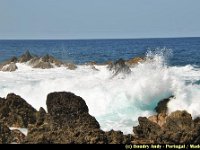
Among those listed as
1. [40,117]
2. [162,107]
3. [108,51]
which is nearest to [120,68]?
[162,107]

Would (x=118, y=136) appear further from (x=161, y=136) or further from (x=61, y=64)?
(x=61, y=64)

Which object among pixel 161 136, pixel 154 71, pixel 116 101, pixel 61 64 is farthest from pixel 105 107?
pixel 61 64

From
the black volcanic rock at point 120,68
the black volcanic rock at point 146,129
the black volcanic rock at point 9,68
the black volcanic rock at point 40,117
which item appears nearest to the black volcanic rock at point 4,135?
the black volcanic rock at point 40,117

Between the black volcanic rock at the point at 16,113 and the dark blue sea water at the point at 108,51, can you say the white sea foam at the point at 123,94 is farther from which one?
the dark blue sea water at the point at 108,51

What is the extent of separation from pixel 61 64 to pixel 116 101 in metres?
19.2

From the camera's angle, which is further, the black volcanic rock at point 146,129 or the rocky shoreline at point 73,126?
the black volcanic rock at point 146,129

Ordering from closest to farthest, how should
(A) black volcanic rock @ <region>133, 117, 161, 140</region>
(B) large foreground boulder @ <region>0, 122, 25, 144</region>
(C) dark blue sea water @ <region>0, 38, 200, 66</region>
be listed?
(B) large foreground boulder @ <region>0, 122, 25, 144</region>
(A) black volcanic rock @ <region>133, 117, 161, 140</region>
(C) dark blue sea water @ <region>0, 38, 200, 66</region>

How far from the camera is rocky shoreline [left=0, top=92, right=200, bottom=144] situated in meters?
14.6

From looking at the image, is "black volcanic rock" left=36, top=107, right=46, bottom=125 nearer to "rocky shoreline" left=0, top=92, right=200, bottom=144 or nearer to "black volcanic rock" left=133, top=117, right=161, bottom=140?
"rocky shoreline" left=0, top=92, right=200, bottom=144

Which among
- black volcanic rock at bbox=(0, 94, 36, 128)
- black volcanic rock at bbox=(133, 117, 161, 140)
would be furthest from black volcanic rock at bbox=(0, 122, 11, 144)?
black volcanic rock at bbox=(133, 117, 161, 140)

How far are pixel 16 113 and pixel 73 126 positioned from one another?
2385 millimetres

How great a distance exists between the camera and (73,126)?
53.2 ft

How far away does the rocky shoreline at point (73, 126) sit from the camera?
14.6m

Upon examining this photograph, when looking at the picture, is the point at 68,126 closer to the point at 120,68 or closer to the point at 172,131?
the point at 172,131
